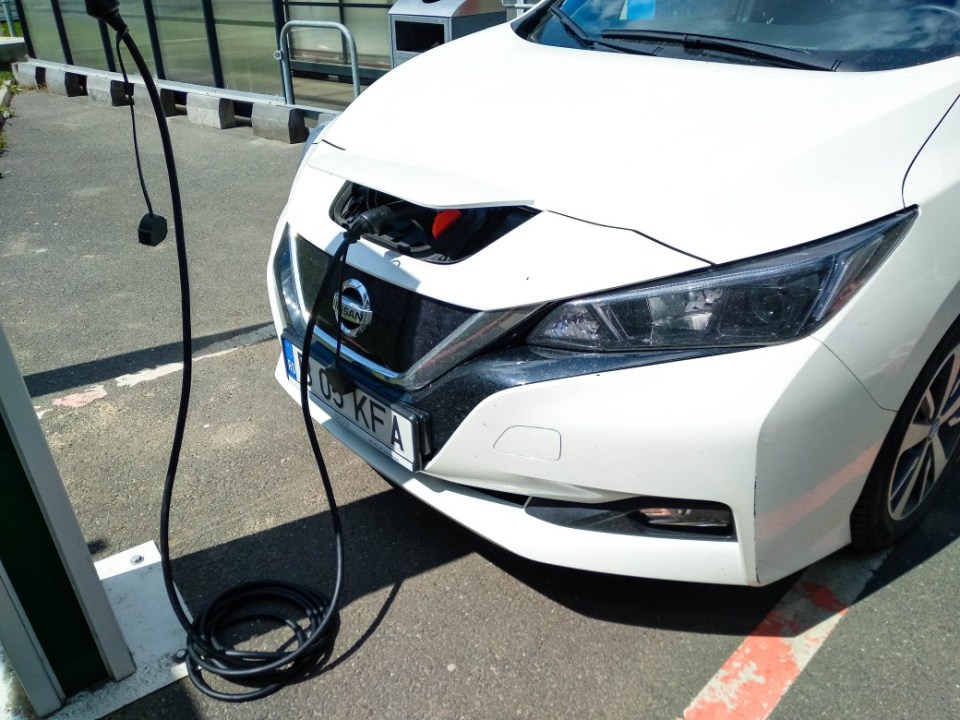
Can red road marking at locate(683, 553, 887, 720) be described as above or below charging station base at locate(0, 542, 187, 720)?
above

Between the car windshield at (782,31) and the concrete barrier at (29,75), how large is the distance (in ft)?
34.7

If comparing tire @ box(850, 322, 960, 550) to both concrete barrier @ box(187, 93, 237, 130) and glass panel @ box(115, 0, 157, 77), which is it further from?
glass panel @ box(115, 0, 157, 77)

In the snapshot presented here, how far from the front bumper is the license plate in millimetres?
82

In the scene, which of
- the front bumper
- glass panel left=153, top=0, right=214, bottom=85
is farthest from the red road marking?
glass panel left=153, top=0, right=214, bottom=85

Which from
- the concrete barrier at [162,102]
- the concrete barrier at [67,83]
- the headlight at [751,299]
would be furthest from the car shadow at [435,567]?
the concrete barrier at [67,83]

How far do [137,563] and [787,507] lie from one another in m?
1.76

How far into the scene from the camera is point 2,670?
1992 mm

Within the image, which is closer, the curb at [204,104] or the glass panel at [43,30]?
the curb at [204,104]

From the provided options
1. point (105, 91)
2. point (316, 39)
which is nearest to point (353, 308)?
point (316, 39)

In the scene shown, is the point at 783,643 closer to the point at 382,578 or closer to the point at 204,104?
the point at 382,578

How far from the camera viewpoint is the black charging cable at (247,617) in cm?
196

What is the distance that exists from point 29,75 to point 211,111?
4818 mm

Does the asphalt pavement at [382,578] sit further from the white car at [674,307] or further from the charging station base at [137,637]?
the white car at [674,307]

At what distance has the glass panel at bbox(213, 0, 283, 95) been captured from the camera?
8.32 metres
